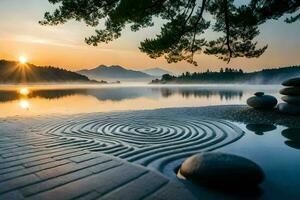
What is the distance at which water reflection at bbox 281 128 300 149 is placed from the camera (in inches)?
403

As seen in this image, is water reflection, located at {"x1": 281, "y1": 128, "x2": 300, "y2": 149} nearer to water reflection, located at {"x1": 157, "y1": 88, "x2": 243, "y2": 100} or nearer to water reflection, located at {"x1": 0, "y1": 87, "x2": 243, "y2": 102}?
water reflection, located at {"x1": 0, "y1": 87, "x2": 243, "y2": 102}

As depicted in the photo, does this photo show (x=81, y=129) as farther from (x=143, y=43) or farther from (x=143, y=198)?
(x=143, y=198)

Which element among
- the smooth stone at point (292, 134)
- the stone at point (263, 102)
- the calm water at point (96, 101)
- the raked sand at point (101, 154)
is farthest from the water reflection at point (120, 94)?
the smooth stone at point (292, 134)

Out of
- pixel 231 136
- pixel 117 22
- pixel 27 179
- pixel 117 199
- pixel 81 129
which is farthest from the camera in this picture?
pixel 117 22

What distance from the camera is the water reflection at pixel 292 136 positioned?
10.2 meters

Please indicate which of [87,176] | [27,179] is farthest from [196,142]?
[27,179]

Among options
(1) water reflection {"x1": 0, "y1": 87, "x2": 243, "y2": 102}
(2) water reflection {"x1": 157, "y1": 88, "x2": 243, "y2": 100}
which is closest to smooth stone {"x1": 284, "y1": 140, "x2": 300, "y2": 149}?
(1) water reflection {"x1": 0, "y1": 87, "x2": 243, "y2": 102}

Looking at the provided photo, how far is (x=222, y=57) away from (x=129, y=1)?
6232 mm

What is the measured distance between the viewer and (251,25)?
1409 centimetres

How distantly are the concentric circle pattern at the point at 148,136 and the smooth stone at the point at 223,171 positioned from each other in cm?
108

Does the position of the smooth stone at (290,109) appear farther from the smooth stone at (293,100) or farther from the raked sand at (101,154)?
the raked sand at (101,154)

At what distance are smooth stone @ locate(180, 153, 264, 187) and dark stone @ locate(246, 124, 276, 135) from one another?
21.7ft

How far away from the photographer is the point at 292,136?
11.7 meters

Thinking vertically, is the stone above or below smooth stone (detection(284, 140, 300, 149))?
above
